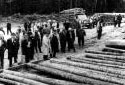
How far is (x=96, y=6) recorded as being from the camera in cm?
5591

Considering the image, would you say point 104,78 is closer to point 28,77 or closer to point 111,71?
point 111,71

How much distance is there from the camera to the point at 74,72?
9.35 m

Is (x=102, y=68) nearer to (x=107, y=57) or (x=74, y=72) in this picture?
(x=74, y=72)

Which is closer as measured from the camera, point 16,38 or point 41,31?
point 16,38

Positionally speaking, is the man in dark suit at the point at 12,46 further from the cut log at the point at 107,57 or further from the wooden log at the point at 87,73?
the cut log at the point at 107,57

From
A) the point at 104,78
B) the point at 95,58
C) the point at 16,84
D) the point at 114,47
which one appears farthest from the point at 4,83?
the point at 114,47

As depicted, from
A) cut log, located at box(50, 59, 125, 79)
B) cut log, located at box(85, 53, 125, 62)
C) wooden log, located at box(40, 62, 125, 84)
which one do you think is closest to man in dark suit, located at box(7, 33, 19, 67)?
cut log, located at box(50, 59, 125, 79)

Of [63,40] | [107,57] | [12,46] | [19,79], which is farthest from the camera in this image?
[63,40]

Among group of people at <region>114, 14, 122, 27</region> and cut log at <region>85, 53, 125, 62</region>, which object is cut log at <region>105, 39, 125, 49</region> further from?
group of people at <region>114, 14, 122, 27</region>

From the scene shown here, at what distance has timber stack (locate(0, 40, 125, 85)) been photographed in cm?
855

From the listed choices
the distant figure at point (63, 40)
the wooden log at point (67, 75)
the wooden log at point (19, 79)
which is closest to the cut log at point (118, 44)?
the distant figure at point (63, 40)

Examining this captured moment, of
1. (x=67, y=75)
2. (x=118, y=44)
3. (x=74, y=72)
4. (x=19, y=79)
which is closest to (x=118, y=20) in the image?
(x=118, y=44)

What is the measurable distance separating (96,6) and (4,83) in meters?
48.3

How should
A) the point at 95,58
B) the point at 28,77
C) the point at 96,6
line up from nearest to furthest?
the point at 28,77
the point at 95,58
the point at 96,6
